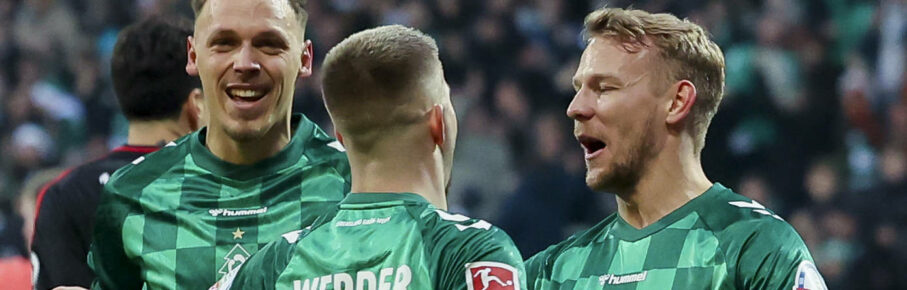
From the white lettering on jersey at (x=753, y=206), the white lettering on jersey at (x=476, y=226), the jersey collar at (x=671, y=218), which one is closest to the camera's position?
the white lettering on jersey at (x=476, y=226)

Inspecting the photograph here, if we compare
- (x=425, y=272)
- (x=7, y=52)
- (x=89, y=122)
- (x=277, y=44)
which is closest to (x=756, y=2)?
(x=89, y=122)

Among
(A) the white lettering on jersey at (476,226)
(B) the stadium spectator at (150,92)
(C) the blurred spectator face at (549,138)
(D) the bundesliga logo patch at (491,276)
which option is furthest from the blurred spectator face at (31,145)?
(D) the bundesliga logo patch at (491,276)

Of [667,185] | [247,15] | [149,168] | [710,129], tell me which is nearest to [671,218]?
[667,185]

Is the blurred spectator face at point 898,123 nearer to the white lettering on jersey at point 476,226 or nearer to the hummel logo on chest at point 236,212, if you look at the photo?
the hummel logo on chest at point 236,212

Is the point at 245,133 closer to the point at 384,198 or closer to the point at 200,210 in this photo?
the point at 200,210

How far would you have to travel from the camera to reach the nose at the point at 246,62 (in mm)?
4191

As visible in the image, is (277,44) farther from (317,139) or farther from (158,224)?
(158,224)

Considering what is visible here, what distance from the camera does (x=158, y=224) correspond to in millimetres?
4289

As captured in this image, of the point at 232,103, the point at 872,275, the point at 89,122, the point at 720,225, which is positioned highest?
the point at 232,103

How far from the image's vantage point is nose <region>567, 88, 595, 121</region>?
156 inches

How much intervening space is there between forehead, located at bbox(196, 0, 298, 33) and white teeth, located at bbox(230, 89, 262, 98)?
19cm

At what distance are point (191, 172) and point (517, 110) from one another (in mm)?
7294

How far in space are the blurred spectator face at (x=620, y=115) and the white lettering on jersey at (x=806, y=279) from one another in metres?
0.59

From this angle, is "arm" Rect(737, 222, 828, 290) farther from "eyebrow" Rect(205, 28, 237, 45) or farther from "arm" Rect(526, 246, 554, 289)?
"eyebrow" Rect(205, 28, 237, 45)
